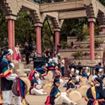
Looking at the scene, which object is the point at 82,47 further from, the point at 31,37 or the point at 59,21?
the point at 31,37

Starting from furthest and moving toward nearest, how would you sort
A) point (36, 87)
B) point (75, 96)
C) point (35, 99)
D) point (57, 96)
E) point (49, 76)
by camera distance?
1. point (49, 76)
2. point (36, 87)
3. point (35, 99)
4. point (75, 96)
5. point (57, 96)

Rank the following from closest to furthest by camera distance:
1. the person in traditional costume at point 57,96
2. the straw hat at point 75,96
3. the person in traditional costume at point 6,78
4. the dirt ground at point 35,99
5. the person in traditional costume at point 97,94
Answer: the person in traditional costume at point 6,78 < the person in traditional costume at point 97,94 < the person in traditional costume at point 57,96 < the straw hat at point 75,96 < the dirt ground at point 35,99

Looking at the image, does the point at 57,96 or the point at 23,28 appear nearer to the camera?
the point at 57,96

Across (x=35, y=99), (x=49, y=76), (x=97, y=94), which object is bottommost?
(x=35, y=99)

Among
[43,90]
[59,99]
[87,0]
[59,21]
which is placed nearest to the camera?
[59,99]

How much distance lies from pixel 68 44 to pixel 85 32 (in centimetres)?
185

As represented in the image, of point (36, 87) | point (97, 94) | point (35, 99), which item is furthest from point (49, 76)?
point (97, 94)

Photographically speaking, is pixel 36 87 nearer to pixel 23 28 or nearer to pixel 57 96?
pixel 57 96

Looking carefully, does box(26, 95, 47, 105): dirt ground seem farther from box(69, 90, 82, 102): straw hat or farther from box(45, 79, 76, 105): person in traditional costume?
box(45, 79, 76, 105): person in traditional costume

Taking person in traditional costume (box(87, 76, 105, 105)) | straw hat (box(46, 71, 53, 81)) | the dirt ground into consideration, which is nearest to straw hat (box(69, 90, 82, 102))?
the dirt ground

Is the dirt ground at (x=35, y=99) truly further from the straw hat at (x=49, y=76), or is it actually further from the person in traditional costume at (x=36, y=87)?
the straw hat at (x=49, y=76)

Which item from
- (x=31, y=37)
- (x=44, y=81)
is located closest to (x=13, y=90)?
(x=44, y=81)

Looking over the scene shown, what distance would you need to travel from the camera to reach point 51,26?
3466cm

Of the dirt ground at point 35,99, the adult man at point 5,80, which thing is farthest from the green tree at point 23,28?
the adult man at point 5,80
